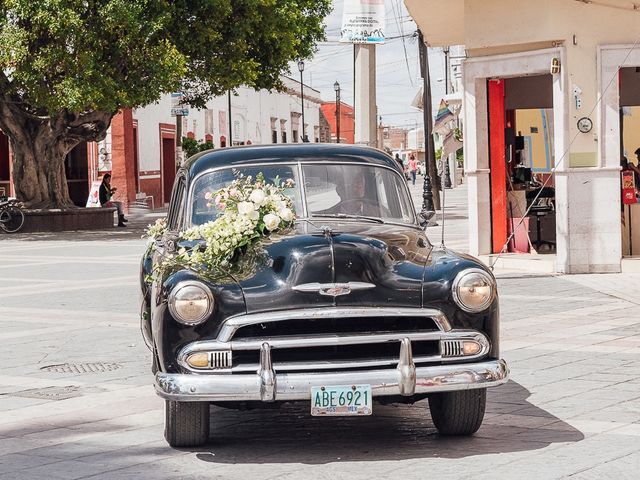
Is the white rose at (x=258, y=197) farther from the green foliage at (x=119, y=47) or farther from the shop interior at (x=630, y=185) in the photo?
the green foliage at (x=119, y=47)

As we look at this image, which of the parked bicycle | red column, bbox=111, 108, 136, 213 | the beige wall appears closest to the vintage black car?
the beige wall

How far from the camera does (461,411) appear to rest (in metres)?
6.84

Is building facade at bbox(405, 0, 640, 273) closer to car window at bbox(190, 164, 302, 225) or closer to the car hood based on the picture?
car window at bbox(190, 164, 302, 225)

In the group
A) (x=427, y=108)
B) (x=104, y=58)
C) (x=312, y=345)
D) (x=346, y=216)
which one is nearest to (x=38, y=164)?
(x=104, y=58)

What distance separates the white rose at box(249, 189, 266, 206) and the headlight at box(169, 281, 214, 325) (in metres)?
0.94

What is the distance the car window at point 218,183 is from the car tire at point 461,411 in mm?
1725

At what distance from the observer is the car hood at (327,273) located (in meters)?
6.44

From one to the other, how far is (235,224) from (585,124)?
416 inches

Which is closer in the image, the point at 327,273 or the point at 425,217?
the point at 327,273

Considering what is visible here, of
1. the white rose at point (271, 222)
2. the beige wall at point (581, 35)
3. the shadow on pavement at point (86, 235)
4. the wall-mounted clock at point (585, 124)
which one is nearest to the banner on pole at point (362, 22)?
the beige wall at point (581, 35)

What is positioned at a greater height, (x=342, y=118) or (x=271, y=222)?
(x=342, y=118)

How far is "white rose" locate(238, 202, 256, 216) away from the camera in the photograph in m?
7.14

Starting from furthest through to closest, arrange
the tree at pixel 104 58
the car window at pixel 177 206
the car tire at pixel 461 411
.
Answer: the tree at pixel 104 58, the car window at pixel 177 206, the car tire at pixel 461 411

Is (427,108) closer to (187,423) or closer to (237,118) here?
(237,118)
